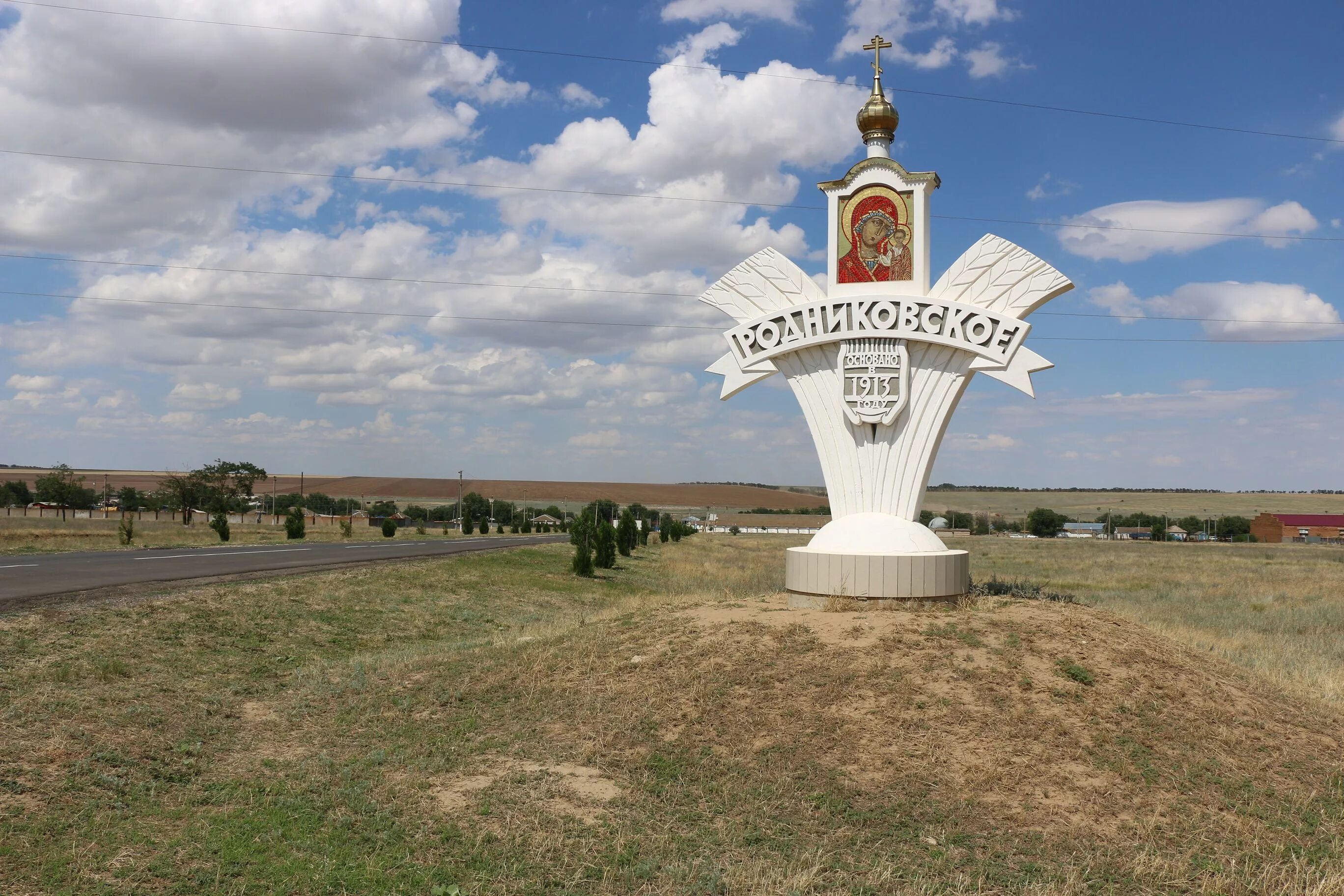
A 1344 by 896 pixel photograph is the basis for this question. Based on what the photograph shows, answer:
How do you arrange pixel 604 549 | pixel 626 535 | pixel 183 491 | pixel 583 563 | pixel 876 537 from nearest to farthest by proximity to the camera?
pixel 876 537 → pixel 583 563 → pixel 604 549 → pixel 626 535 → pixel 183 491

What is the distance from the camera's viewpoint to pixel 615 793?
8445 millimetres

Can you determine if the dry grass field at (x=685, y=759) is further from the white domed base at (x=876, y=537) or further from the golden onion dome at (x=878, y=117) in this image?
A: the golden onion dome at (x=878, y=117)

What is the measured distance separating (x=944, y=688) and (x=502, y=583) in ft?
68.2

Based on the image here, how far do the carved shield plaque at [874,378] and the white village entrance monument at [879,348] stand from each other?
0.02 metres

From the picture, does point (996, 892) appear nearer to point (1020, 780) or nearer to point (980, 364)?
point (1020, 780)

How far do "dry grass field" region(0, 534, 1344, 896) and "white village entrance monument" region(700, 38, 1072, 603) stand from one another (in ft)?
3.99

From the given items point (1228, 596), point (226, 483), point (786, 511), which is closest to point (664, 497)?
point (786, 511)

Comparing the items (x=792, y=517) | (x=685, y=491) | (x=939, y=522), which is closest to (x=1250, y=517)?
(x=792, y=517)

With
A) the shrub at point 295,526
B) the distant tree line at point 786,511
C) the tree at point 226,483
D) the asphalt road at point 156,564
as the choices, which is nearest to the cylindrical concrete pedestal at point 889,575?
the asphalt road at point 156,564

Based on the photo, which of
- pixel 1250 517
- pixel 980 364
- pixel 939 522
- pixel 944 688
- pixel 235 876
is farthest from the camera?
pixel 1250 517

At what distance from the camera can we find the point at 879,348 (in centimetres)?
1517

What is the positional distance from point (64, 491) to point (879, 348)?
93372 millimetres

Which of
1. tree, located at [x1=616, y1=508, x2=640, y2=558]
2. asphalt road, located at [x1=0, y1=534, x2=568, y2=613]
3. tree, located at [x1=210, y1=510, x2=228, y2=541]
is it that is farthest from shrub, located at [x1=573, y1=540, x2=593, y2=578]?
tree, located at [x1=210, y1=510, x2=228, y2=541]

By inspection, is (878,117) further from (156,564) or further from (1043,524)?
Answer: (1043,524)
